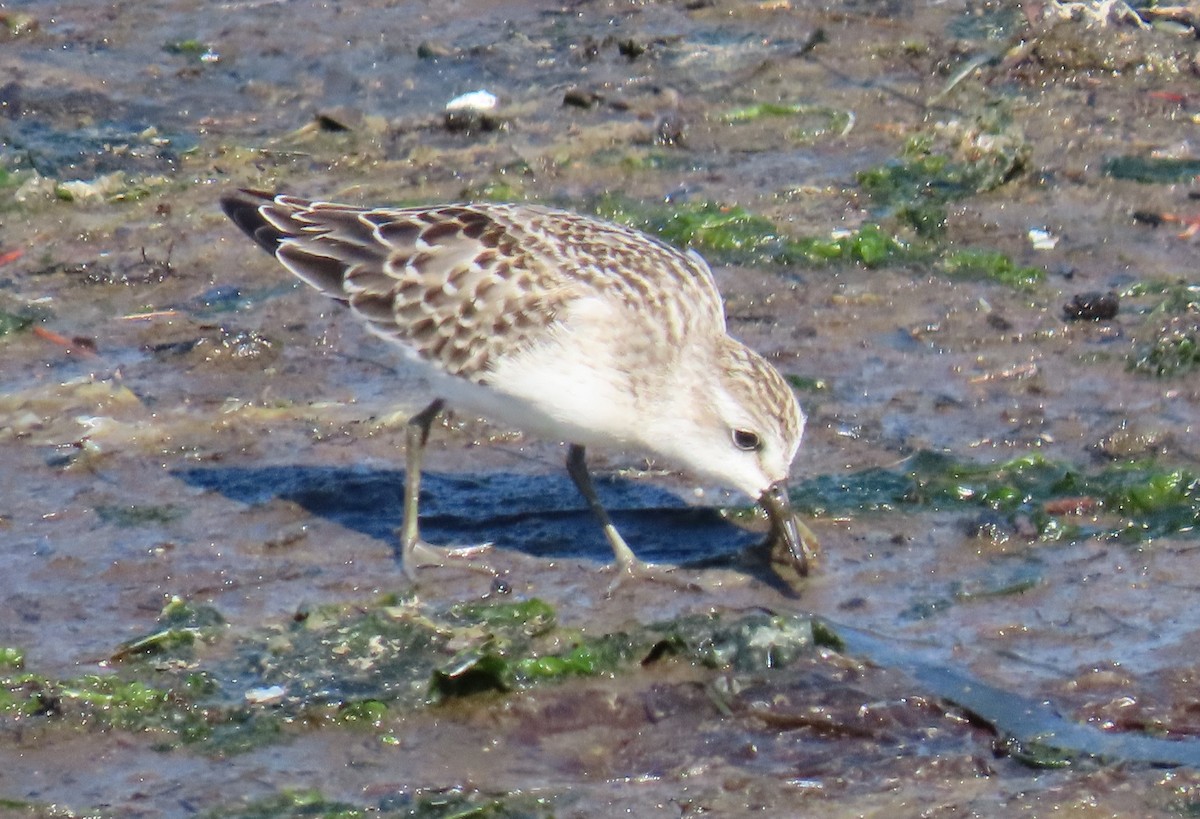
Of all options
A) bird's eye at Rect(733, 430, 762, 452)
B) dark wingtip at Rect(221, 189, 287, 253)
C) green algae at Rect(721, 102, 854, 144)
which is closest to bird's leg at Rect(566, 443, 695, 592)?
bird's eye at Rect(733, 430, 762, 452)

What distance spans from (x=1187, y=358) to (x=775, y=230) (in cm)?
224

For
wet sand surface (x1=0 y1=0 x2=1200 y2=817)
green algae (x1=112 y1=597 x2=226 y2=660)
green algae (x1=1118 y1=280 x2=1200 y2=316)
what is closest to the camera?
wet sand surface (x1=0 y1=0 x2=1200 y2=817)

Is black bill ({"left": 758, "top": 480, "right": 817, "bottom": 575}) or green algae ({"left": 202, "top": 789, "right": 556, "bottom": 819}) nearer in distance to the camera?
green algae ({"left": 202, "top": 789, "right": 556, "bottom": 819})

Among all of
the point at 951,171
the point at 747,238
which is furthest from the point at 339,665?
the point at 951,171

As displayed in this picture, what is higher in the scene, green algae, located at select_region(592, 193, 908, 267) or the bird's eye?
the bird's eye

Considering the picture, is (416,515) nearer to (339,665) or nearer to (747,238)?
(339,665)

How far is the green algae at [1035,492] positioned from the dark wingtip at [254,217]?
2220 millimetres

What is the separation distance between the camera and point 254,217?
296 inches

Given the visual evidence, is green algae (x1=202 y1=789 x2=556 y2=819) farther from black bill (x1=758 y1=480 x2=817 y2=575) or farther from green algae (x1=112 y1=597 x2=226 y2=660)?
black bill (x1=758 y1=480 x2=817 y2=575)

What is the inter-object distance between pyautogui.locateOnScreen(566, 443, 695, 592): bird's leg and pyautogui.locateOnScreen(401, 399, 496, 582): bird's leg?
16.4 inches

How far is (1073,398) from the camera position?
8.06m

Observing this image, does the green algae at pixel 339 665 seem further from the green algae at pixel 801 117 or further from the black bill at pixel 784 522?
the green algae at pixel 801 117

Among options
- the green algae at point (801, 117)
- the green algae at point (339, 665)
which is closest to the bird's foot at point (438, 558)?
the green algae at point (339, 665)

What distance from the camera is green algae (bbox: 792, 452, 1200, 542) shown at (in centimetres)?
707
